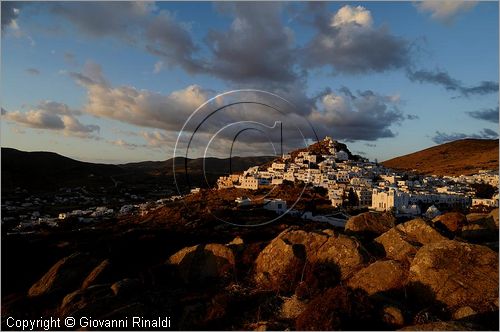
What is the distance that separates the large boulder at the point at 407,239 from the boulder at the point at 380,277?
1401 millimetres

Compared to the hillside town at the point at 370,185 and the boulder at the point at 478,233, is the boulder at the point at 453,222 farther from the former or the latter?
the hillside town at the point at 370,185

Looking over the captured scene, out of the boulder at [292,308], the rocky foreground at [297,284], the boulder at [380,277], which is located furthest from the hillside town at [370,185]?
the boulder at [292,308]

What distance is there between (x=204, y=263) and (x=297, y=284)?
201 inches

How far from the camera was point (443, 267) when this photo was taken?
44.5 feet

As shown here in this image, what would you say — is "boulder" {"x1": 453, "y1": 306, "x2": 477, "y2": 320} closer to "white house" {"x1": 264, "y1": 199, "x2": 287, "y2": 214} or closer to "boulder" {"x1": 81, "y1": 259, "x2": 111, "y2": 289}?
"boulder" {"x1": 81, "y1": 259, "x2": 111, "y2": 289}

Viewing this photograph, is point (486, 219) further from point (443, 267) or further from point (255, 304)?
point (255, 304)

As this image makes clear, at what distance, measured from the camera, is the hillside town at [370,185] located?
247 feet

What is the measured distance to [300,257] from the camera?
16.9 meters

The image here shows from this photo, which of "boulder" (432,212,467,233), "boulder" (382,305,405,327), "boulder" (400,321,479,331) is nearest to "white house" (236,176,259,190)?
"boulder" (432,212,467,233)

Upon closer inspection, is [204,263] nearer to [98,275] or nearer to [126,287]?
[126,287]

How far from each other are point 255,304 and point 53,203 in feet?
383

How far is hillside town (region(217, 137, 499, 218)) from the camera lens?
7535 cm

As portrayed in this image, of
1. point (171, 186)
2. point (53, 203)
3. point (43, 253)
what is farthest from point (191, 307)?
point (171, 186)

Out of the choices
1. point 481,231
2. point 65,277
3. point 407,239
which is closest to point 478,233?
point 481,231
